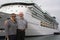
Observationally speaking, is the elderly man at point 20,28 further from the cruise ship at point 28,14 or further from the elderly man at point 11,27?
the cruise ship at point 28,14

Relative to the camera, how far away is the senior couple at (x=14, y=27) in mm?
6188

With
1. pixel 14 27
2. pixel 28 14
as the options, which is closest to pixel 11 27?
pixel 14 27

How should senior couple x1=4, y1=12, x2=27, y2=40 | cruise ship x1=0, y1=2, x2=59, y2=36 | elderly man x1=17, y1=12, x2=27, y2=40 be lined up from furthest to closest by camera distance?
cruise ship x1=0, y1=2, x2=59, y2=36 → elderly man x1=17, y1=12, x2=27, y2=40 → senior couple x1=4, y1=12, x2=27, y2=40

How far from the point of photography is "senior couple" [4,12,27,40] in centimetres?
619

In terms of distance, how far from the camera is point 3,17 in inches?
918

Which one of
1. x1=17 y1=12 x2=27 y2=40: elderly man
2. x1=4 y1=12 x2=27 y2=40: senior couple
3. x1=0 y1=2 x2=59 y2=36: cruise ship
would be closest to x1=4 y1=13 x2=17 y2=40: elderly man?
x1=4 y1=12 x2=27 y2=40: senior couple

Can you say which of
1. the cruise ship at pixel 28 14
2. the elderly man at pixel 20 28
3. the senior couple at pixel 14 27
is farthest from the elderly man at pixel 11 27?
the cruise ship at pixel 28 14

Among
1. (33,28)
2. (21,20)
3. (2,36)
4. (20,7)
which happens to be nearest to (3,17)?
(2,36)

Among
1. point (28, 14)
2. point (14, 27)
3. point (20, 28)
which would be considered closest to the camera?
point (14, 27)

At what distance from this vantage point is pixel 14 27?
244 inches

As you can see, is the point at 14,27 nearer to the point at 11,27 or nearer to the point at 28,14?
the point at 11,27

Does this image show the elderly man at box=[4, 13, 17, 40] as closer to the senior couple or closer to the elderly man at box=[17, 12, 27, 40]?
the senior couple

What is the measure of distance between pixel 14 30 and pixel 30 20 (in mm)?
20919

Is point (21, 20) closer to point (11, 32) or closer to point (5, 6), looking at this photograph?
point (11, 32)
